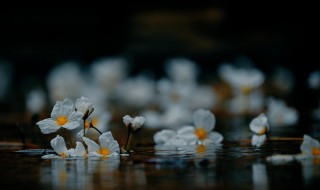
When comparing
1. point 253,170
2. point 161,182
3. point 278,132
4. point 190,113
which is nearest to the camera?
point 161,182

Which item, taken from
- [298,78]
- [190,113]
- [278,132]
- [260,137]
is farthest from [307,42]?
[260,137]

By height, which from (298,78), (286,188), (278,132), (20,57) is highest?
(20,57)

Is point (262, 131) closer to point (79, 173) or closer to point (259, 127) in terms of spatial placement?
point (259, 127)

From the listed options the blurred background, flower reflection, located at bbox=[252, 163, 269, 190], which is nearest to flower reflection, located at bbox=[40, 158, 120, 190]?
flower reflection, located at bbox=[252, 163, 269, 190]

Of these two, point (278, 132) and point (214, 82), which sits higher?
point (214, 82)

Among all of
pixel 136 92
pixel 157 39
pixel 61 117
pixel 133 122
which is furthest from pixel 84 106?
pixel 157 39

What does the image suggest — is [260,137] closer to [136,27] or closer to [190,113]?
[190,113]

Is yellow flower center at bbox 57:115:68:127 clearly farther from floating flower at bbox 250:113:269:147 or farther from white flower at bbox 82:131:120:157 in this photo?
floating flower at bbox 250:113:269:147

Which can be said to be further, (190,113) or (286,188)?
(190,113)

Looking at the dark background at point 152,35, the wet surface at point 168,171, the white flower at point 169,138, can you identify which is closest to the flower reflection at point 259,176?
the wet surface at point 168,171
